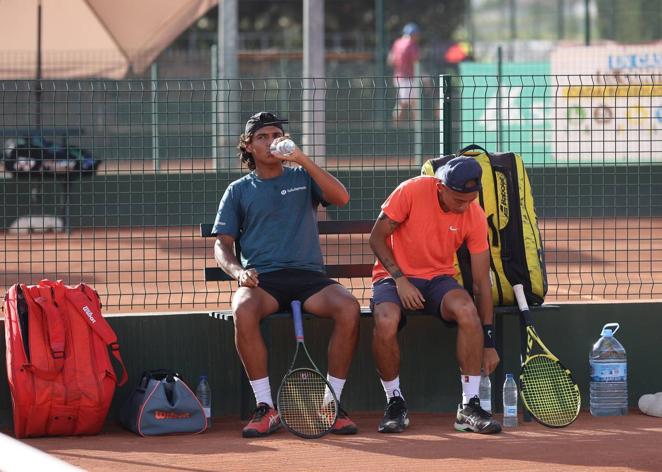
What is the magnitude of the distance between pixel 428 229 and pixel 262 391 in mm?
1238

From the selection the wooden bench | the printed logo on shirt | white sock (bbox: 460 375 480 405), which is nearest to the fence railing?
the wooden bench

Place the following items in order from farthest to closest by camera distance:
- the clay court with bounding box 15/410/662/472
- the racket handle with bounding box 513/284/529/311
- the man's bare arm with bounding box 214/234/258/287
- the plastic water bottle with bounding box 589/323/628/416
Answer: the plastic water bottle with bounding box 589/323/628/416
the racket handle with bounding box 513/284/529/311
the man's bare arm with bounding box 214/234/258/287
the clay court with bounding box 15/410/662/472

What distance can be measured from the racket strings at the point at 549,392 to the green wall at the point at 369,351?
598 mm

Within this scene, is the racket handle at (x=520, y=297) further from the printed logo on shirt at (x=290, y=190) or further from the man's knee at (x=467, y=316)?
the printed logo on shirt at (x=290, y=190)

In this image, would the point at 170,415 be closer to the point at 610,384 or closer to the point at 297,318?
the point at 297,318

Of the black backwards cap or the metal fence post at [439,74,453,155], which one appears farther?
the metal fence post at [439,74,453,155]

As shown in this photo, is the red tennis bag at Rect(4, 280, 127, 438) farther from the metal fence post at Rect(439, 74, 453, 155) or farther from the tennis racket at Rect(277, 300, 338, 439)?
the metal fence post at Rect(439, 74, 453, 155)

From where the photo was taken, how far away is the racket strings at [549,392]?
654 centimetres

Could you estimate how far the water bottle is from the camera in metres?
6.53

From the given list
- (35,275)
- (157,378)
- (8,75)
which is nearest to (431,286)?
(157,378)

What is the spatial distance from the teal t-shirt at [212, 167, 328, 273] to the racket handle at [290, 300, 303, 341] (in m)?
0.26

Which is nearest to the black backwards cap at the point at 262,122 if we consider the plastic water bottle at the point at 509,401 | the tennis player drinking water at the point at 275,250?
the tennis player drinking water at the point at 275,250

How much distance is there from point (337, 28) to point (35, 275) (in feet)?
122

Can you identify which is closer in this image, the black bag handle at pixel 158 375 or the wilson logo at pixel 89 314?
the wilson logo at pixel 89 314
